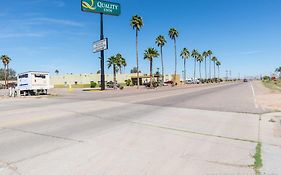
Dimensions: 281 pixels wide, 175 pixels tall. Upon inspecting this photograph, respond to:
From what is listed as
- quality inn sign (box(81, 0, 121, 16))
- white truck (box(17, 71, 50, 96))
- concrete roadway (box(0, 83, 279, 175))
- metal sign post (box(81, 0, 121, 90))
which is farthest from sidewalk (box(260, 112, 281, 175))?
quality inn sign (box(81, 0, 121, 16))

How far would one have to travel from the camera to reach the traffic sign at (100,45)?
40.1 m

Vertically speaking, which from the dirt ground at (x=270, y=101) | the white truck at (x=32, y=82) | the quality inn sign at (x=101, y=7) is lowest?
the dirt ground at (x=270, y=101)

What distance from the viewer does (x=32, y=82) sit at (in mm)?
28047

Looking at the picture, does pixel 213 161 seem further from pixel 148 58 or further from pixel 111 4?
pixel 148 58

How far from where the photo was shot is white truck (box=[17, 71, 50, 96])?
28109 millimetres

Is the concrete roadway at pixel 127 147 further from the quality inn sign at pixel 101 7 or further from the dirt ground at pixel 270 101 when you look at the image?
the quality inn sign at pixel 101 7

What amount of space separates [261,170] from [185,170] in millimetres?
1474

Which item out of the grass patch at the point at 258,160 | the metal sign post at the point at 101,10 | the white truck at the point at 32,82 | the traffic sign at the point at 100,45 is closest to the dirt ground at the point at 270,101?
the grass patch at the point at 258,160

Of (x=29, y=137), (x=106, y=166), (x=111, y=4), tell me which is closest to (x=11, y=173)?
(x=106, y=166)

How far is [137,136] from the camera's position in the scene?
733 cm

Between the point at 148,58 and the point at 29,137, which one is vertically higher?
the point at 148,58

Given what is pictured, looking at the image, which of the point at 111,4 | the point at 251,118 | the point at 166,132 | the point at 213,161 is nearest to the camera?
the point at 213,161

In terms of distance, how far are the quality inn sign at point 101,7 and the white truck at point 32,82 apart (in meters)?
17.1

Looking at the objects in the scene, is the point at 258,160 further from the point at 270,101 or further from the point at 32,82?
the point at 32,82
